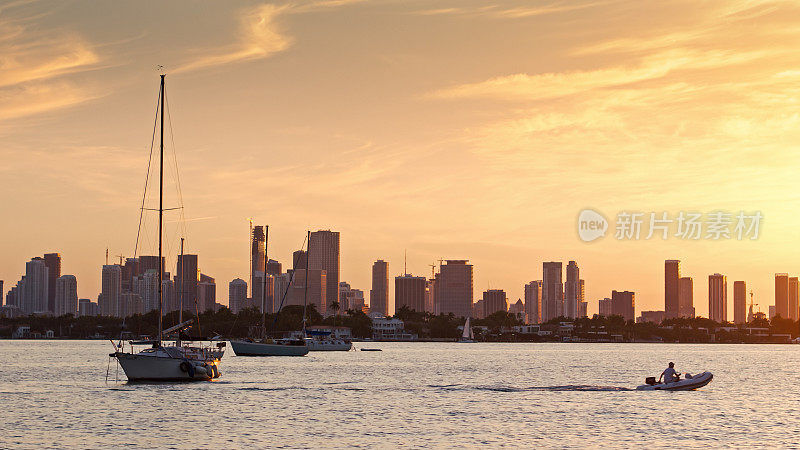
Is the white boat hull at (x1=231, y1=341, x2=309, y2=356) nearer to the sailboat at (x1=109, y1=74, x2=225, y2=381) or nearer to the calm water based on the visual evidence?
the calm water

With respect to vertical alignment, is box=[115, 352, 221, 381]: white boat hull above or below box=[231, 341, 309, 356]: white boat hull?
above

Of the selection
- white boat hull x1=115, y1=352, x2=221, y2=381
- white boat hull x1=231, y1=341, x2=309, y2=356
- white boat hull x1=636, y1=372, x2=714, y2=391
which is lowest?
white boat hull x1=231, y1=341, x2=309, y2=356

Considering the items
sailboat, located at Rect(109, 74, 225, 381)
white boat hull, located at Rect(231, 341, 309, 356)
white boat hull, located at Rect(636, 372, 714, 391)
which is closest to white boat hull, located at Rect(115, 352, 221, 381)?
sailboat, located at Rect(109, 74, 225, 381)

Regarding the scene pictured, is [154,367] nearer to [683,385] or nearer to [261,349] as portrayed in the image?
[683,385]

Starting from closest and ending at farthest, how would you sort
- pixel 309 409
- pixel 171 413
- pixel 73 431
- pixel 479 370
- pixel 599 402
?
pixel 73 431 → pixel 171 413 → pixel 309 409 → pixel 599 402 → pixel 479 370

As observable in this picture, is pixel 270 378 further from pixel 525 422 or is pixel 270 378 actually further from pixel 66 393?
pixel 525 422

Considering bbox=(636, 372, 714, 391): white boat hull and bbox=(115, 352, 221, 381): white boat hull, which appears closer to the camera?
bbox=(115, 352, 221, 381): white boat hull

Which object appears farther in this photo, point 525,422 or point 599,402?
point 599,402

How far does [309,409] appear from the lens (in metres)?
84.4

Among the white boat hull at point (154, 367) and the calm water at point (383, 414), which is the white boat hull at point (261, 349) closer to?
the calm water at point (383, 414)

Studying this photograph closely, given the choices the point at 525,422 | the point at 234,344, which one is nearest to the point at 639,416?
the point at 525,422

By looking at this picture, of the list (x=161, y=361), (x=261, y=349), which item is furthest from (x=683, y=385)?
(x=261, y=349)

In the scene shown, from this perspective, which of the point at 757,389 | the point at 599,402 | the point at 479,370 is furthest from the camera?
the point at 479,370

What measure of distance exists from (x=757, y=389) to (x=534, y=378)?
29.0 meters
